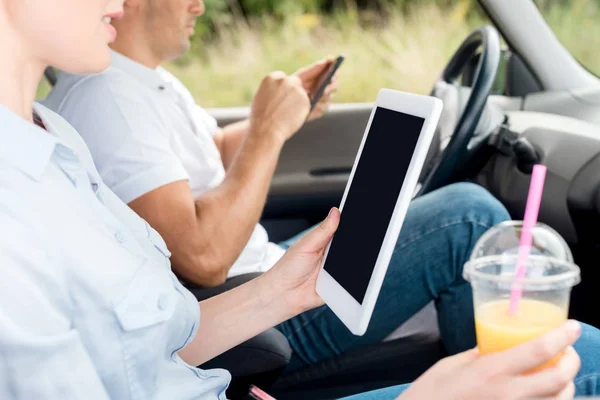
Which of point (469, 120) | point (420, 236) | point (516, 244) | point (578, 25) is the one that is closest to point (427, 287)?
point (420, 236)

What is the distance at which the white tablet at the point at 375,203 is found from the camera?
0.96 metres

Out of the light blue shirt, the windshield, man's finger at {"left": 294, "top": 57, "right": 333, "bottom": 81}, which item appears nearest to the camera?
the light blue shirt

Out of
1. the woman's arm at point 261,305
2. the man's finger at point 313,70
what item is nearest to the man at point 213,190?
the man's finger at point 313,70

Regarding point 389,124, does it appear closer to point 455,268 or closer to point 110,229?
point 110,229

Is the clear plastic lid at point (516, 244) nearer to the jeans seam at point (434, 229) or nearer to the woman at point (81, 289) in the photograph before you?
the woman at point (81, 289)

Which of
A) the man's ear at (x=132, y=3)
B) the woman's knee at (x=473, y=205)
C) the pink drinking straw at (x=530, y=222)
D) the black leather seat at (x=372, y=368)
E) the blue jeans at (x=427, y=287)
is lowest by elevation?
the black leather seat at (x=372, y=368)

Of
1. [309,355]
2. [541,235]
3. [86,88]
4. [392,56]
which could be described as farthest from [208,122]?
[392,56]

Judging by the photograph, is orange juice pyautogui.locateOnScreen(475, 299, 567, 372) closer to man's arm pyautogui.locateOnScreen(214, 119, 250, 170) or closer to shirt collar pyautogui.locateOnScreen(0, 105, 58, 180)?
shirt collar pyautogui.locateOnScreen(0, 105, 58, 180)

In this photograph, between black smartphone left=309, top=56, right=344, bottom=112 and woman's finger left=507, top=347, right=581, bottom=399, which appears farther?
black smartphone left=309, top=56, right=344, bottom=112

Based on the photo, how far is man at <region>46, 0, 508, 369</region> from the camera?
143 centimetres

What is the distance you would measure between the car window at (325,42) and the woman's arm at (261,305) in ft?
11.3

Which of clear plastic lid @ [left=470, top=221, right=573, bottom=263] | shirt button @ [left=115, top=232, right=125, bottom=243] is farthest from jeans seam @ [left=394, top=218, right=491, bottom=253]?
shirt button @ [left=115, top=232, right=125, bottom=243]

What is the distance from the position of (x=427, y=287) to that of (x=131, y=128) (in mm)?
612

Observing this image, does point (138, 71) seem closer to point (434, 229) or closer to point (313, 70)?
point (313, 70)
